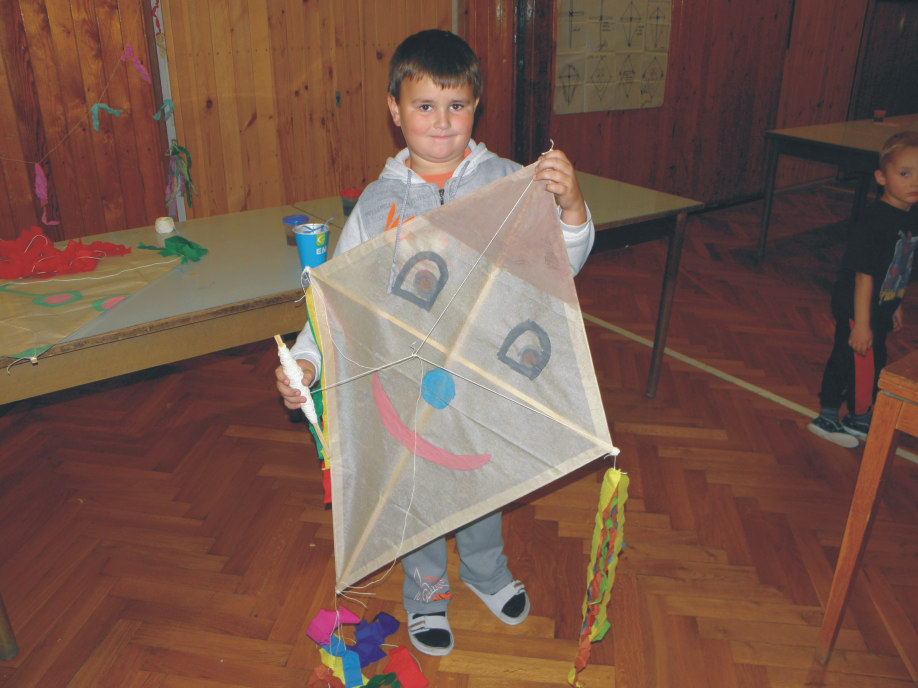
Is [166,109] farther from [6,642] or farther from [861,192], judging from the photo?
[861,192]

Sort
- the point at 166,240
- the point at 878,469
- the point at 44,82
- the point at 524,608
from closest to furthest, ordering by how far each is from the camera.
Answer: the point at 878,469, the point at 524,608, the point at 166,240, the point at 44,82

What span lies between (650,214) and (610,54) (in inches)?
99.6

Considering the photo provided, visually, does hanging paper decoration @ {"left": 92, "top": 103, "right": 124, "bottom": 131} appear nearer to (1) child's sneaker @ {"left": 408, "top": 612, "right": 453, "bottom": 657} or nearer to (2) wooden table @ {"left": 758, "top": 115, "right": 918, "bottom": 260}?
(1) child's sneaker @ {"left": 408, "top": 612, "right": 453, "bottom": 657}

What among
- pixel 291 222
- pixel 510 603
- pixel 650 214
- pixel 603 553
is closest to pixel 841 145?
pixel 650 214

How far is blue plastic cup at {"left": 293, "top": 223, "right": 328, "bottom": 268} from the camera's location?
1.75 metres

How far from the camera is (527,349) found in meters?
1.24

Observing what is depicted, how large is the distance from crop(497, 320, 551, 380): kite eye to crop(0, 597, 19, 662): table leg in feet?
4.17

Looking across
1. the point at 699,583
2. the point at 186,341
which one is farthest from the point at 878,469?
the point at 186,341

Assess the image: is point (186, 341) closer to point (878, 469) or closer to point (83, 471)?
point (83, 471)

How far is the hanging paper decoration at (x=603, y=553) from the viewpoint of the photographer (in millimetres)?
1146

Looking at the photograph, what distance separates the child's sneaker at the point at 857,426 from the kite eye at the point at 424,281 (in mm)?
1885

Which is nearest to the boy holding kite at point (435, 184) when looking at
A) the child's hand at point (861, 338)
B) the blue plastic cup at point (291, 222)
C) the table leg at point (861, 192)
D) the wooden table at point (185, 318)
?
the wooden table at point (185, 318)

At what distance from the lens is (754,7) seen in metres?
4.91

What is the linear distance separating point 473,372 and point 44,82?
8.29ft
